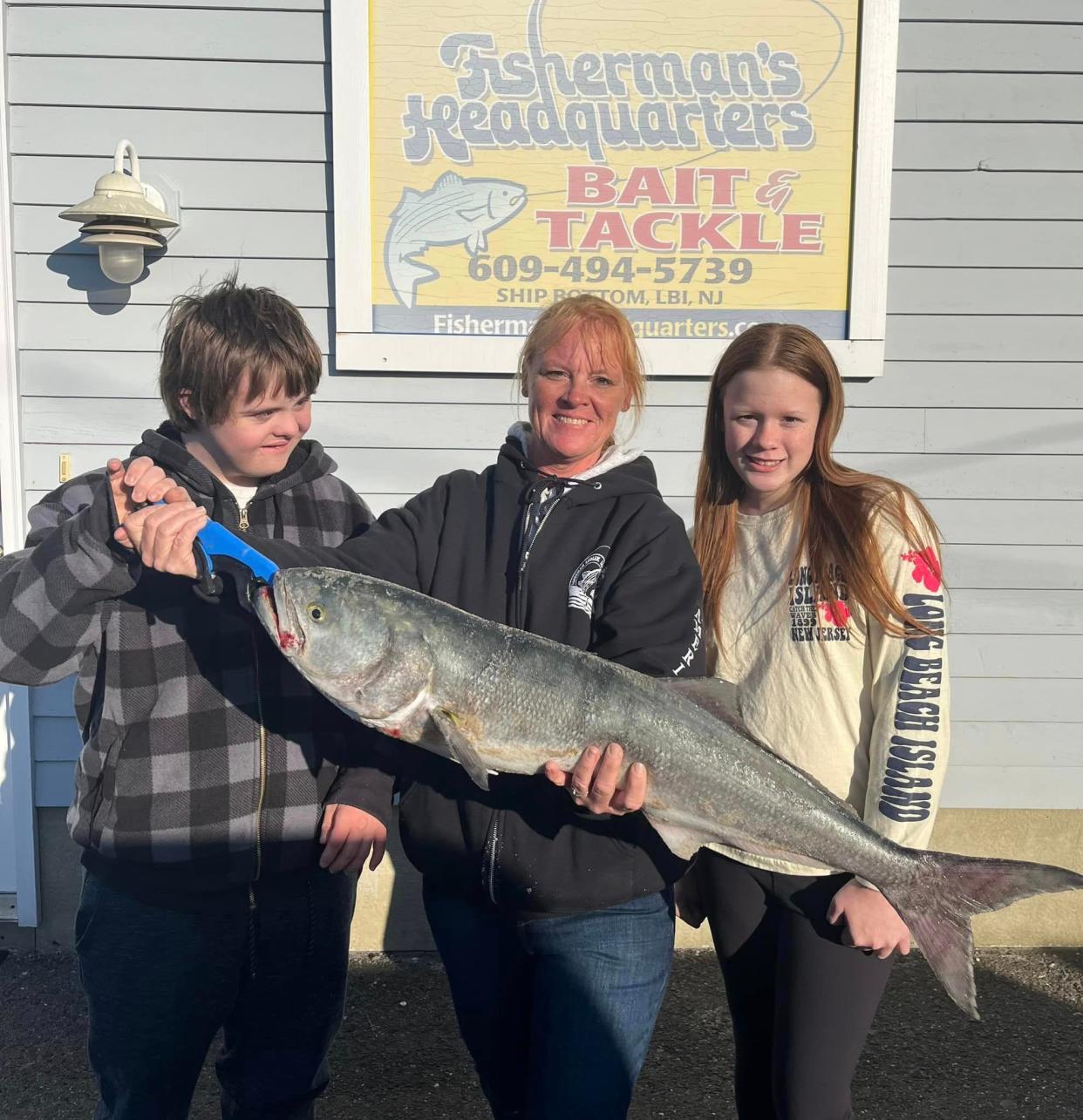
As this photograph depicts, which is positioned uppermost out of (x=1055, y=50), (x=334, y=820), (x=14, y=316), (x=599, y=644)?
(x=1055, y=50)

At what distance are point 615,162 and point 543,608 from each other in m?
2.83

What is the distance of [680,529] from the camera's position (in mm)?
2389

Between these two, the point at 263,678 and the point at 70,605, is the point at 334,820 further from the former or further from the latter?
the point at 70,605

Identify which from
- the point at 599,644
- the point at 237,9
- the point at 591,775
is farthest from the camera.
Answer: the point at 237,9

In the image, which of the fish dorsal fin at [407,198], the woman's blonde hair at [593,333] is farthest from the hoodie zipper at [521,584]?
the fish dorsal fin at [407,198]

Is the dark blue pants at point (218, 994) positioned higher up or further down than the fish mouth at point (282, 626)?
further down

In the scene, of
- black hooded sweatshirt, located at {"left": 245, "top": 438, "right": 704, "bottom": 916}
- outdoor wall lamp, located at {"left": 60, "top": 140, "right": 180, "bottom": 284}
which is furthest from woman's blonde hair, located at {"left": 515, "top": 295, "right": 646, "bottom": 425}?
outdoor wall lamp, located at {"left": 60, "top": 140, "right": 180, "bottom": 284}

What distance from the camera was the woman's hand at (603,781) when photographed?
211 cm

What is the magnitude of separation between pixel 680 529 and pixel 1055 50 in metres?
3.61

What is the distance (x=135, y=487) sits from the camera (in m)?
2.19

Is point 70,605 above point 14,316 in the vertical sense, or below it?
below

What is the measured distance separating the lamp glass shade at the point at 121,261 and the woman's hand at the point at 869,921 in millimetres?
3818

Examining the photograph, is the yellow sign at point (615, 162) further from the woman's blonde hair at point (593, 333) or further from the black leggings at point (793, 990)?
the black leggings at point (793, 990)

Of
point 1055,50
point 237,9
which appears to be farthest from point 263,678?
point 1055,50
